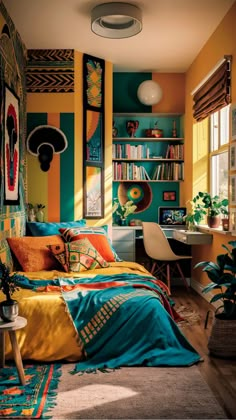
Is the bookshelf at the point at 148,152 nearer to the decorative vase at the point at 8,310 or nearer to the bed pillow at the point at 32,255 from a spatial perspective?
the bed pillow at the point at 32,255

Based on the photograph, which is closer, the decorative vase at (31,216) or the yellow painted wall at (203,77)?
the yellow painted wall at (203,77)

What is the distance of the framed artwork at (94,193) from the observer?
6.18 metres

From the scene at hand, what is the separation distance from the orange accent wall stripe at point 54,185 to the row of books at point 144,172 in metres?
1.01

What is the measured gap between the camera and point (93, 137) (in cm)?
622

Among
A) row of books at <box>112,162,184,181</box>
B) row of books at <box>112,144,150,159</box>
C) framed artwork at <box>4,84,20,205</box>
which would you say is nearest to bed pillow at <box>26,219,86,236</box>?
framed artwork at <box>4,84,20,205</box>

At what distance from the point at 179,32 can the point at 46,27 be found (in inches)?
56.7

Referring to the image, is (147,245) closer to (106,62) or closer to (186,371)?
(106,62)

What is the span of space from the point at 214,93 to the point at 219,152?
83cm

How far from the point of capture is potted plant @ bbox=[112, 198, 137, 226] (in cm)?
673

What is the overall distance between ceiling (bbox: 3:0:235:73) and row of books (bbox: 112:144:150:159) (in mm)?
1100

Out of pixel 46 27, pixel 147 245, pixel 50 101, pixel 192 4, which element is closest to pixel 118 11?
pixel 192 4

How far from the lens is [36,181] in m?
6.01

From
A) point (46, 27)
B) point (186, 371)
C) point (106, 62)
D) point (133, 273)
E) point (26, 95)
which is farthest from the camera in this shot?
point (106, 62)

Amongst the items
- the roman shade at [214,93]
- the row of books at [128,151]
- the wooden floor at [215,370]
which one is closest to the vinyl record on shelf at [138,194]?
the row of books at [128,151]
